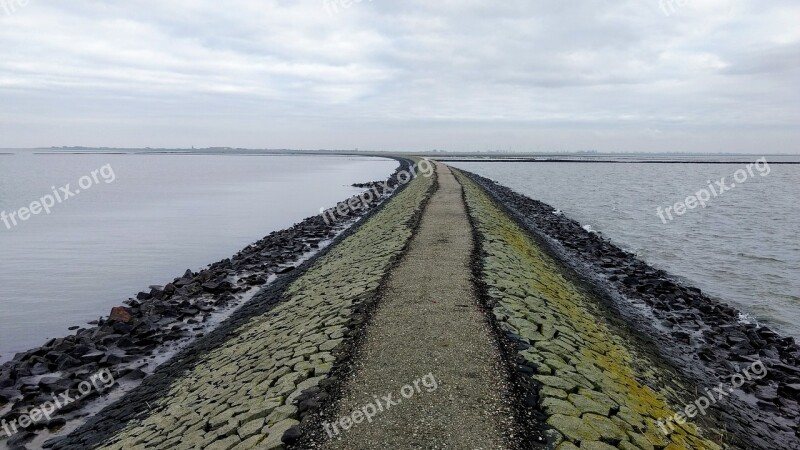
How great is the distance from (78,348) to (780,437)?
515 inches

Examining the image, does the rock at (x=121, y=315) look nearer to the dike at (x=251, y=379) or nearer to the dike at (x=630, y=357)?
the dike at (x=251, y=379)

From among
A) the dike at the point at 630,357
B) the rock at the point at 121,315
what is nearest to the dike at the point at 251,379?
the rock at the point at 121,315

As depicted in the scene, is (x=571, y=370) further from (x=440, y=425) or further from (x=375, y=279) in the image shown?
(x=375, y=279)
